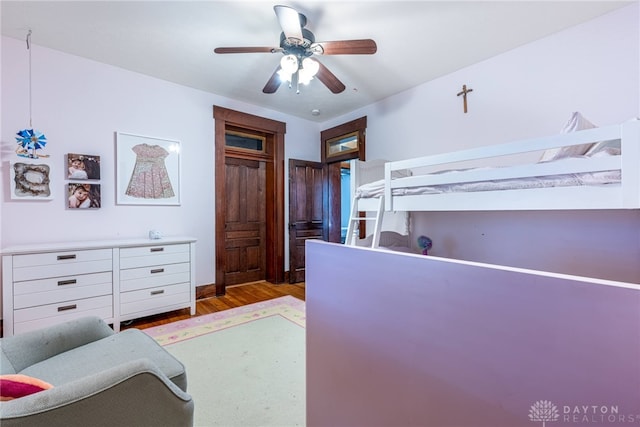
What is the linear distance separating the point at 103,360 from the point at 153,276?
5.08 ft

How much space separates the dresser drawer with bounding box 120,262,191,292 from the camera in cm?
241

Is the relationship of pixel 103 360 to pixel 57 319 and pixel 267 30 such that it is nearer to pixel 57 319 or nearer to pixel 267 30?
pixel 57 319

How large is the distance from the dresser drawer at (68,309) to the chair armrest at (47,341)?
1.13 metres

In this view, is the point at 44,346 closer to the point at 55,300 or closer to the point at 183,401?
the point at 183,401

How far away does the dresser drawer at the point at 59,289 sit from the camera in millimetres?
2002

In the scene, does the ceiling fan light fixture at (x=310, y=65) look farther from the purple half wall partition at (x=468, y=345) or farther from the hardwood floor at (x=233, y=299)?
the hardwood floor at (x=233, y=299)

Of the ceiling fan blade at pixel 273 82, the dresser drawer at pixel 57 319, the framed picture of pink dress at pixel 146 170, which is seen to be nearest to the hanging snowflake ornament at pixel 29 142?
the framed picture of pink dress at pixel 146 170

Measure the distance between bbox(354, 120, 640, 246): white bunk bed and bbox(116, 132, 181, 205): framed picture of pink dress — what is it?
2.55 metres

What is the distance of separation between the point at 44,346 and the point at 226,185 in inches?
107

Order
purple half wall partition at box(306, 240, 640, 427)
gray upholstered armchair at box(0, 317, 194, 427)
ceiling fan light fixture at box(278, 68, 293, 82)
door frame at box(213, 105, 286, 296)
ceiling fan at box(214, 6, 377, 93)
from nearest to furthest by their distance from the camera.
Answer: purple half wall partition at box(306, 240, 640, 427) < gray upholstered armchair at box(0, 317, 194, 427) < ceiling fan at box(214, 6, 377, 93) < ceiling fan light fixture at box(278, 68, 293, 82) < door frame at box(213, 105, 286, 296)

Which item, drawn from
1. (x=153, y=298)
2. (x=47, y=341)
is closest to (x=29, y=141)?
(x=153, y=298)

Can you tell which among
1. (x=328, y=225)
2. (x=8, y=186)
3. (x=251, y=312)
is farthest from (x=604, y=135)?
(x=8, y=186)

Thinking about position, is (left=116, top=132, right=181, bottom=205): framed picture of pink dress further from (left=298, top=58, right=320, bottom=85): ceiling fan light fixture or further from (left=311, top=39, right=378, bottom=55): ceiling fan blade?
(left=311, top=39, right=378, bottom=55): ceiling fan blade

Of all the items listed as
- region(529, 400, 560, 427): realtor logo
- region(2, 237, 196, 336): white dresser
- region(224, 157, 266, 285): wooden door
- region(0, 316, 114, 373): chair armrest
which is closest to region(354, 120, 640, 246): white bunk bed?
region(529, 400, 560, 427): realtor logo
